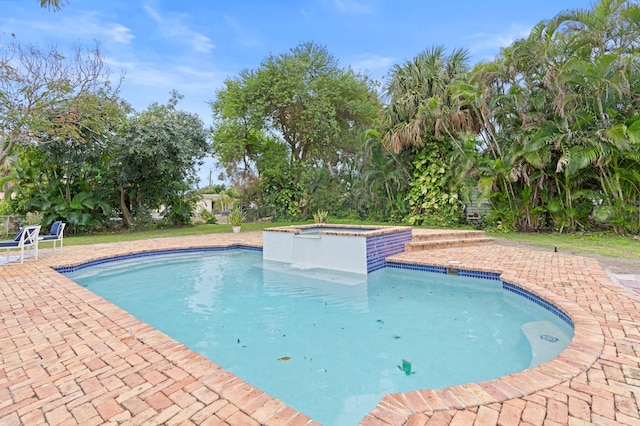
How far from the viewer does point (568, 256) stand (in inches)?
270

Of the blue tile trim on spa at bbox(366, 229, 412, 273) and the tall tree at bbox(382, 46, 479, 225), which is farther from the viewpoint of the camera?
the tall tree at bbox(382, 46, 479, 225)

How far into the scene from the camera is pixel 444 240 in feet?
29.3

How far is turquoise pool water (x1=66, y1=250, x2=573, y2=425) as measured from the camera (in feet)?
9.92

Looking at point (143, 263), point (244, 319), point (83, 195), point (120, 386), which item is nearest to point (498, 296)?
point (244, 319)

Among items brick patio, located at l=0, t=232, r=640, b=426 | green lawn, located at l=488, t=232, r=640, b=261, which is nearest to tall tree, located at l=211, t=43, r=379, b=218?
green lawn, located at l=488, t=232, r=640, b=261

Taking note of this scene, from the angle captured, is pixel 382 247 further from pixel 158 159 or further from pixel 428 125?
pixel 158 159

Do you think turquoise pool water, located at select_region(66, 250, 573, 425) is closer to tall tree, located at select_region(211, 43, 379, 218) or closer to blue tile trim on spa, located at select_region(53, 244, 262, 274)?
blue tile trim on spa, located at select_region(53, 244, 262, 274)


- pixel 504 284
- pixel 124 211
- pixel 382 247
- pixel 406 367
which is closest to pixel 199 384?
pixel 406 367

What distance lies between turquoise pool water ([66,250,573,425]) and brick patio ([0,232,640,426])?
0.60 metres

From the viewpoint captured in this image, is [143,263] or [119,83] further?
[119,83]

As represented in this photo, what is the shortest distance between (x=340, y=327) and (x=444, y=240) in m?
5.61

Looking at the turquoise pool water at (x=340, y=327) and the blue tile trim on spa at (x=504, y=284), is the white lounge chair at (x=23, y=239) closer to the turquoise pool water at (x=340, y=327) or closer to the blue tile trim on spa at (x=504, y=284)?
the turquoise pool water at (x=340, y=327)

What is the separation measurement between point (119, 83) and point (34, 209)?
21.6 feet

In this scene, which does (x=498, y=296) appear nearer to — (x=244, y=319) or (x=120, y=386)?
(x=244, y=319)
